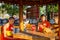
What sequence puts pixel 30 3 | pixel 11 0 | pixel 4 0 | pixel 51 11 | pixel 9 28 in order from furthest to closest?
pixel 51 11, pixel 30 3, pixel 11 0, pixel 4 0, pixel 9 28

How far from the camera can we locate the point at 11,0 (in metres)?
5.86

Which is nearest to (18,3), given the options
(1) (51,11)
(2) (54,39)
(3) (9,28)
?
(3) (9,28)

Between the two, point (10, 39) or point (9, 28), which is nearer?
point (10, 39)

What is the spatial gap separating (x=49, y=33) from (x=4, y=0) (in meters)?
1.73

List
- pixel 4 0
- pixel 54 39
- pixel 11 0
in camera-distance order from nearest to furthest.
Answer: pixel 54 39, pixel 4 0, pixel 11 0

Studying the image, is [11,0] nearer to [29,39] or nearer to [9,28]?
[9,28]

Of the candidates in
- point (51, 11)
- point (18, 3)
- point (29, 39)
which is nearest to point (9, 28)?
point (29, 39)

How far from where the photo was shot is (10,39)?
411 cm

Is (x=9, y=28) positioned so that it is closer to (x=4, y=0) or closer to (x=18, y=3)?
(x=4, y=0)

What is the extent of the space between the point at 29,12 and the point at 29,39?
1362cm

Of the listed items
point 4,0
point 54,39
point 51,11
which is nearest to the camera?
point 54,39

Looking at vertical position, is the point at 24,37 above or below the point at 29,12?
below

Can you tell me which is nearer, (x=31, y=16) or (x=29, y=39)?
(x=29, y=39)

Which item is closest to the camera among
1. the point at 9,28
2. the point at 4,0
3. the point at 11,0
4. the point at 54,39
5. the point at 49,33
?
the point at 54,39
